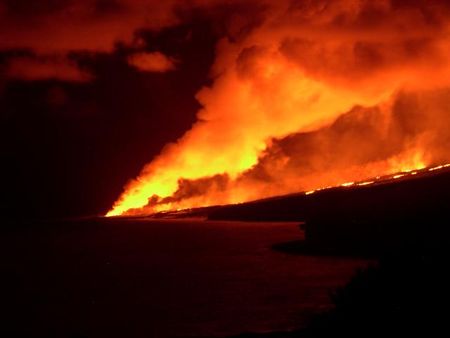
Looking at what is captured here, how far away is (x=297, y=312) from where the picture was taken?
32.2m

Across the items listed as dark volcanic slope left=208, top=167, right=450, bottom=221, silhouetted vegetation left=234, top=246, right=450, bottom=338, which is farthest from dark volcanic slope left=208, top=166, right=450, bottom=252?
silhouetted vegetation left=234, top=246, right=450, bottom=338

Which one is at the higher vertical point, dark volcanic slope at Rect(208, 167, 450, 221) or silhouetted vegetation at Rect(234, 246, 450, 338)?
dark volcanic slope at Rect(208, 167, 450, 221)

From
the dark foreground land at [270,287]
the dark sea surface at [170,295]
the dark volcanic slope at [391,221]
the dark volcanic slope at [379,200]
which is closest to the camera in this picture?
the dark foreground land at [270,287]

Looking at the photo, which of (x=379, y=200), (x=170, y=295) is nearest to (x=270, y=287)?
(x=170, y=295)

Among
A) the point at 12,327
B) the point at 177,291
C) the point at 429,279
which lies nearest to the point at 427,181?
the point at 177,291

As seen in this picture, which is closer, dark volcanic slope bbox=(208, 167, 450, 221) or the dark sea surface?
the dark sea surface

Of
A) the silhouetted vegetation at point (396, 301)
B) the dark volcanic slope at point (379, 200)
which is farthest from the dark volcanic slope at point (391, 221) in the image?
the silhouetted vegetation at point (396, 301)

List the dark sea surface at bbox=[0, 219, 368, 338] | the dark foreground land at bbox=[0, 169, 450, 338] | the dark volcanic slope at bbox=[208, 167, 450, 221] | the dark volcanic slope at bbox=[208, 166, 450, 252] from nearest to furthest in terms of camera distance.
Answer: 1. the dark foreground land at bbox=[0, 169, 450, 338]
2. the dark sea surface at bbox=[0, 219, 368, 338]
3. the dark volcanic slope at bbox=[208, 166, 450, 252]
4. the dark volcanic slope at bbox=[208, 167, 450, 221]

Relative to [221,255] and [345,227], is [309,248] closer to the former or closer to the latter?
[345,227]

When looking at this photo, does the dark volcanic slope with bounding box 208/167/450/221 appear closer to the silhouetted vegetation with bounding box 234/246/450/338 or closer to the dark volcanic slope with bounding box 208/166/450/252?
the dark volcanic slope with bounding box 208/166/450/252

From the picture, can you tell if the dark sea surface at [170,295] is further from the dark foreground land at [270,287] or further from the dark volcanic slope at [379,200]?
the dark volcanic slope at [379,200]

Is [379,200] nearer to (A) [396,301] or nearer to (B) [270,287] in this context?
(B) [270,287]

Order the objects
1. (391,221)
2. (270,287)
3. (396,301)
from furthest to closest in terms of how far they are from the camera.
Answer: (391,221)
(270,287)
(396,301)

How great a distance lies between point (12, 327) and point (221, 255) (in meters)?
46.2
